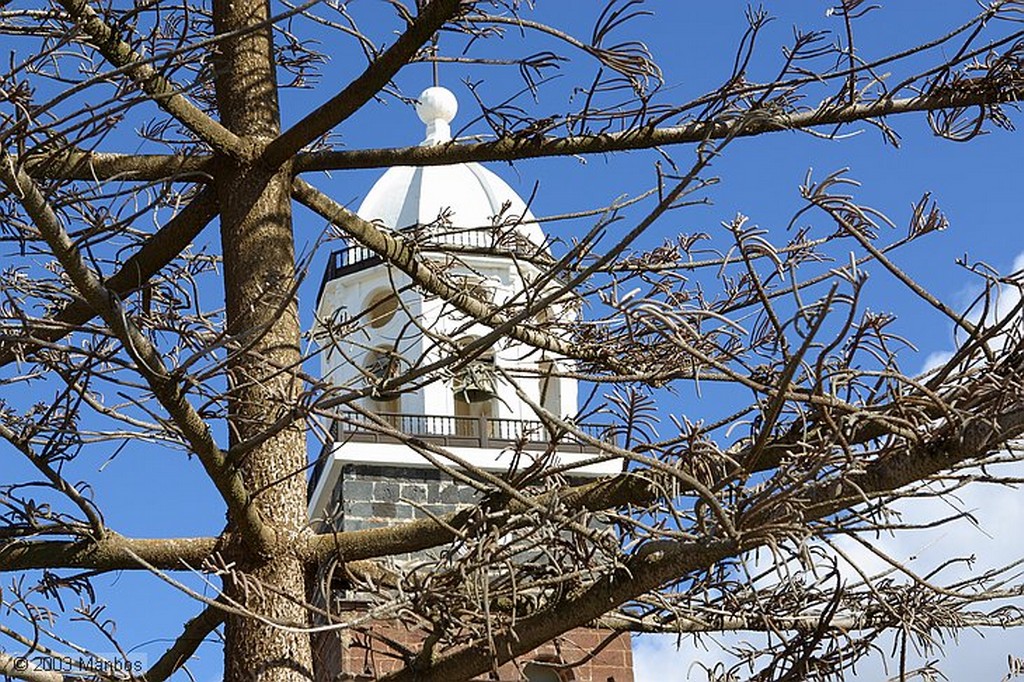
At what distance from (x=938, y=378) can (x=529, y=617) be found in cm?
108

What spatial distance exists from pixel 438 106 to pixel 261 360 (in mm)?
14193

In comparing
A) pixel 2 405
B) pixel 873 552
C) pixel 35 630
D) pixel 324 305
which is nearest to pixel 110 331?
pixel 35 630

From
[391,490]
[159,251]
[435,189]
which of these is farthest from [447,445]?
[159,251]

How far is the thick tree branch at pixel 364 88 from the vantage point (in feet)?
13.5

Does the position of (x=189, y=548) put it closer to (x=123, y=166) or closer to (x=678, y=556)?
(x=123, y=166)

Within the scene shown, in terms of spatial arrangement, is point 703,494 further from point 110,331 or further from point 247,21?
point 247,21

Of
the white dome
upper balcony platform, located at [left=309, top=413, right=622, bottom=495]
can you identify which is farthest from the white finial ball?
upper balcony platform, located at [left=309, top=413, right=622, bottom=495]

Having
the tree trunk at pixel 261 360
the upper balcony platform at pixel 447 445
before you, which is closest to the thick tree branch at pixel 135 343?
the tree trunk at pixel 261 360

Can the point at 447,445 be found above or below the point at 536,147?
above

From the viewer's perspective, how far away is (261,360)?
3748 millimetres

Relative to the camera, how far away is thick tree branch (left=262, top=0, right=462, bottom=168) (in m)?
4.11

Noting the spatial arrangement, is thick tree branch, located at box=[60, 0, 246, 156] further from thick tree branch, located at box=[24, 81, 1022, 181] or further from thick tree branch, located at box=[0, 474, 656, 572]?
thick tree branch, located at box=[0, 474, 656, 572]

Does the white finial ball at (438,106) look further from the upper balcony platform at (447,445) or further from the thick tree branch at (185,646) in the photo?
the thick tree branch at (185,646)

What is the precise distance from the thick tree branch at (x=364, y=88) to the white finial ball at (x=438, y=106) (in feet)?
42.7
